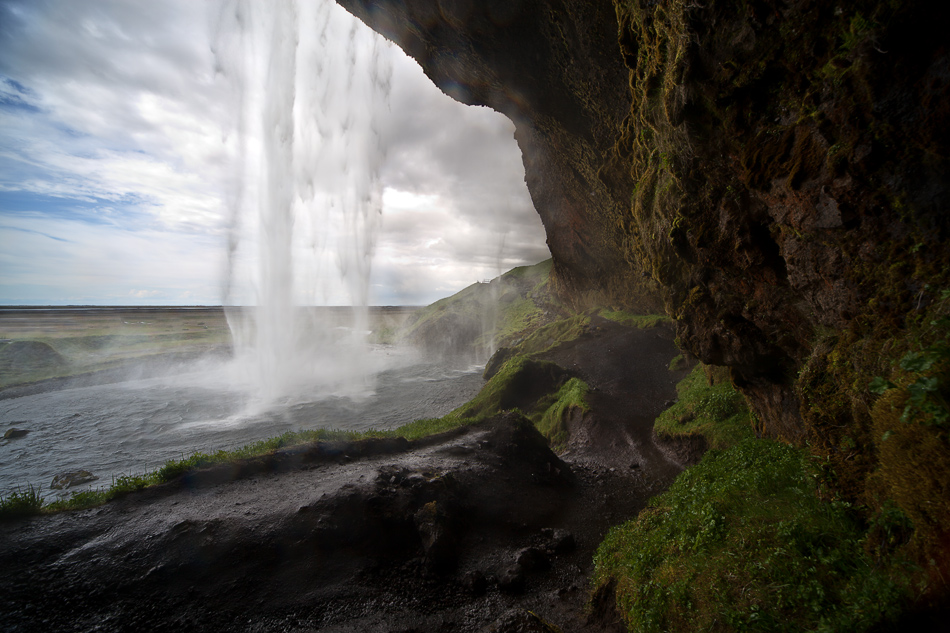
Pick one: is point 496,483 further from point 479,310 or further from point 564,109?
point 479,310

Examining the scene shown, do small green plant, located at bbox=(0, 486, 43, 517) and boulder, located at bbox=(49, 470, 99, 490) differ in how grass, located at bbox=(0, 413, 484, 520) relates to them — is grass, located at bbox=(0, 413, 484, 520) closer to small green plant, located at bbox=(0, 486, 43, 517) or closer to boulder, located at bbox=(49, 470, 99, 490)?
small green plant, located at bbox=(0, 486, 43, 517)

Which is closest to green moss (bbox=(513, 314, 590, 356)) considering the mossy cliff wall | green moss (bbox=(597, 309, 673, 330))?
green moss (bbox=(597, 309, 673, 330))

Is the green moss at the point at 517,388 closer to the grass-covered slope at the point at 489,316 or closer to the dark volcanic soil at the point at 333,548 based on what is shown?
the dark volcanic soil at the point at 333,548

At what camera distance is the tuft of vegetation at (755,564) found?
3.89 m

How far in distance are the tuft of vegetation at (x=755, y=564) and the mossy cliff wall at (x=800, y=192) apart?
713mm

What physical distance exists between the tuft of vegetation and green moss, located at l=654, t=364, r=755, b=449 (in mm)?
3948

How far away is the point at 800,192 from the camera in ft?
19.1

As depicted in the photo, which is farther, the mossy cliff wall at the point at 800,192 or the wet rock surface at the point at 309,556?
the wet rock surface at the point at 309,556

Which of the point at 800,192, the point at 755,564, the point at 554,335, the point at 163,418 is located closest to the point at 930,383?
the point at 755,564

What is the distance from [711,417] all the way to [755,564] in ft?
30.7

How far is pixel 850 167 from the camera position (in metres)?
4.86

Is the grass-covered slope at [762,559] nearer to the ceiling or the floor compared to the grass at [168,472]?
nearer to the ceiling

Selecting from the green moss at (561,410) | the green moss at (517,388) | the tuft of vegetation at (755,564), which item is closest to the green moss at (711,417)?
the green moss at (561,410)

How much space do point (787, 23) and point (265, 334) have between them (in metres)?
32.6
